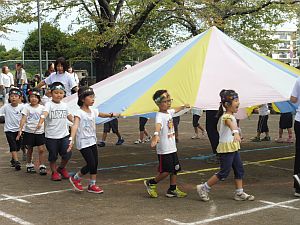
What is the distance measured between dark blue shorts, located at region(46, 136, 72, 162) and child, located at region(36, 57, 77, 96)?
1711 mm

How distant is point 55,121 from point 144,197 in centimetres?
198

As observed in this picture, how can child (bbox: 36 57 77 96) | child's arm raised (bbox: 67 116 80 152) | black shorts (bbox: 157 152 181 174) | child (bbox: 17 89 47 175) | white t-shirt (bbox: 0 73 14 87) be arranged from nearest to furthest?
black shorts (bbox: 157 152 181 174), child's arm raised (bbox: 67 116 80 152), child (bbox: 17 89 47 175), child (bbox: 36 57 77 96), white t-shirt (bbox: 0 73 14 87)

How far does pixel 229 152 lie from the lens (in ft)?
19.3

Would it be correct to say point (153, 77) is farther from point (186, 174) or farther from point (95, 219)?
point (95, 219)

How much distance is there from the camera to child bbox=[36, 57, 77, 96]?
8.62 meters

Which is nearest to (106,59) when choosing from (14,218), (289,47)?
(14,218)

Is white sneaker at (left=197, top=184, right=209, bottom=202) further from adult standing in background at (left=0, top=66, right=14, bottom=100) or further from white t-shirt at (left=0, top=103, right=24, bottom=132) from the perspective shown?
adult standing in background at (left=0, top=66, right=14, bottom=100)

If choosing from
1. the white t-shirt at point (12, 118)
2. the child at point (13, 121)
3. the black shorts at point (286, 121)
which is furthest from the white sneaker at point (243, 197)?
the black shorts at point (286, 121)

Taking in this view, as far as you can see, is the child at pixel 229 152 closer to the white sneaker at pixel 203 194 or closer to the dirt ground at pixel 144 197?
the white sneaker at pixel 203 194

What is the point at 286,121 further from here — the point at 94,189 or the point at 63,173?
the point at 94,189

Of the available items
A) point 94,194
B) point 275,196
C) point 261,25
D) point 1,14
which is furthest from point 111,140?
point 261,25

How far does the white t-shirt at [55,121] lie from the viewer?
23.6 ft

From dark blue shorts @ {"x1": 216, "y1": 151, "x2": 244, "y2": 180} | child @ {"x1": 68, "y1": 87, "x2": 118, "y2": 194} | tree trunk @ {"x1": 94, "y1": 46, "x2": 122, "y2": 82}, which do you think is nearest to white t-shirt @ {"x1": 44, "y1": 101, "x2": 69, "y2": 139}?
child @ {"x1": 68, "y1": 87, "x2": 118, "y2": 194}

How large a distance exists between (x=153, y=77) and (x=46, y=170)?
2.31m
